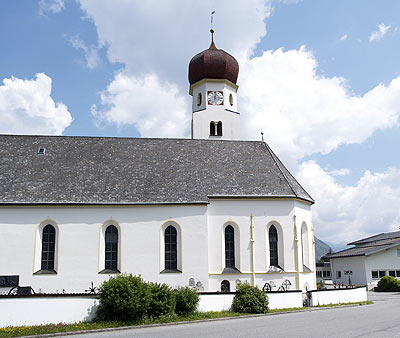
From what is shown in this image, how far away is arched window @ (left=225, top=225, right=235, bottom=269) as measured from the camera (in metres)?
30.9

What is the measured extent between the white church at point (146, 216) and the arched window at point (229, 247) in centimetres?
7

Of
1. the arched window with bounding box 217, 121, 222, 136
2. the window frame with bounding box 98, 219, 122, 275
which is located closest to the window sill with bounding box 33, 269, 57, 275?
the window frame with bounding box 98, 219, 122, 275

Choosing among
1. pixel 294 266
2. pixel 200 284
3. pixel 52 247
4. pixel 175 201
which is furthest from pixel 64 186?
pixel 294 266

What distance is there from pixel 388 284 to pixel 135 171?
101ft

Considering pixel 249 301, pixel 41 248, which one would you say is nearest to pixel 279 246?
pixel 249 301

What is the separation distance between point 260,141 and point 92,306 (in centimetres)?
2265

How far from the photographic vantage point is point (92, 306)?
20.4 m

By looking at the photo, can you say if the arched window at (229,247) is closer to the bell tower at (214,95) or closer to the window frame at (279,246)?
the window frame at (279,246)

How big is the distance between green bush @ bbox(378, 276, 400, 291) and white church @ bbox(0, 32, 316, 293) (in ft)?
54.4

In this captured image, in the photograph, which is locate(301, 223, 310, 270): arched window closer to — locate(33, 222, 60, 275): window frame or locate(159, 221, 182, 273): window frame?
locate(159, 221, 182, 273): window frame

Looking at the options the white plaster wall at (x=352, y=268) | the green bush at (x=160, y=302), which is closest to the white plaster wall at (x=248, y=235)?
the green bush at (x=160, y=302)

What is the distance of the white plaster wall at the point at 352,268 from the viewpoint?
5028 centimetres

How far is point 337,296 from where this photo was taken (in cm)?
2959

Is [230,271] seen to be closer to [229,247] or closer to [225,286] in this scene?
[225,286]
